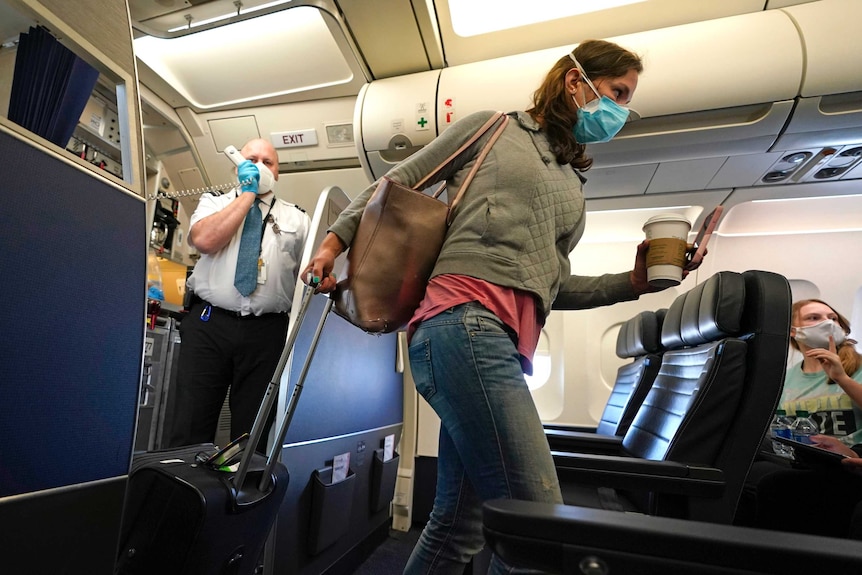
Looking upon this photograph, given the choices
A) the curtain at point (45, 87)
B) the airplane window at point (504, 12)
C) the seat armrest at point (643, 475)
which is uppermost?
the airplane window at point (504, 12)

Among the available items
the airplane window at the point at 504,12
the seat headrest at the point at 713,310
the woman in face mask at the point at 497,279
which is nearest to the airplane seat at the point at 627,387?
the seat headrest at the point at 713,310

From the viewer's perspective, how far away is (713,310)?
4.54 ft

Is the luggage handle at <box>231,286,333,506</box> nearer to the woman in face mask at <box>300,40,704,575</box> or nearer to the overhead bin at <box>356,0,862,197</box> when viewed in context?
the woman in face mask at <box>300,40,704,575</box>

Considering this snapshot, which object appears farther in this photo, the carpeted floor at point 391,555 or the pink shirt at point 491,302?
the carpeted floor at point 391,555

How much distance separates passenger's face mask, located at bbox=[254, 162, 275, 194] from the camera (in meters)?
1.93

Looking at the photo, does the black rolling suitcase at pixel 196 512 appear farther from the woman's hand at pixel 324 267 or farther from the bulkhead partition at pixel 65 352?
the bulkhead partition at pixel 65 352

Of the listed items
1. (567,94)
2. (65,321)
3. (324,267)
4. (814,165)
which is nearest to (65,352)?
(65,321)

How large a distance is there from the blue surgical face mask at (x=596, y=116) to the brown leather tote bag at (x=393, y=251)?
0.33 metres

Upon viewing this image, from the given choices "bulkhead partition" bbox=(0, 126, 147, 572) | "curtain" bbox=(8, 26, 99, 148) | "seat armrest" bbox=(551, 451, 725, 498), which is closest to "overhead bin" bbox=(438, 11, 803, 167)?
"seat armrest" bbox=(551, 451, 725, 498)

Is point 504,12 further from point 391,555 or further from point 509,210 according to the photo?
point 391,555

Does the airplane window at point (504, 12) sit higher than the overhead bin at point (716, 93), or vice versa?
the airplane window at point (504, 12)

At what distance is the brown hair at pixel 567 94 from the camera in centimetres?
117

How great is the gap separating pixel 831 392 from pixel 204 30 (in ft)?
13.0

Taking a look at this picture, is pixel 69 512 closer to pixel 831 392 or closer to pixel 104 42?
pixel 104 42
